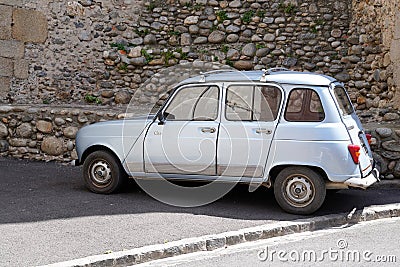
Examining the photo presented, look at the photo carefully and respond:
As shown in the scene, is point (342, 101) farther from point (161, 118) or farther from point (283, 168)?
point (161, 118)

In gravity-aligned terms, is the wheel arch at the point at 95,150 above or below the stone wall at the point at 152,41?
below

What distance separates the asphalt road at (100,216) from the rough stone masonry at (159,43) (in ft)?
12.0

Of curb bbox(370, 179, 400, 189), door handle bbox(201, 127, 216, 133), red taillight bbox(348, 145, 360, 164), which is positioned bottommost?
curb bbox(370, 179, 400, 189)

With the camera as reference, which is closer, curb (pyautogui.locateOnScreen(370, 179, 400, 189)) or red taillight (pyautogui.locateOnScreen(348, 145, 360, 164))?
red taillight (pyautogui.locateOnScreen(348, 145, 360, 164))

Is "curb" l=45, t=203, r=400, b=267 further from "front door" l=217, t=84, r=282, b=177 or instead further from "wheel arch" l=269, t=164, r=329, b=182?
"front door" l=217, t=84, r=282, b=177

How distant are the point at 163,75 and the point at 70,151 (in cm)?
295

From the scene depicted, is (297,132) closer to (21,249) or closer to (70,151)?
(21,249)

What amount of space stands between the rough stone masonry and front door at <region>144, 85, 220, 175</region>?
4.14 m

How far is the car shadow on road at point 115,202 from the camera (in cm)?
643

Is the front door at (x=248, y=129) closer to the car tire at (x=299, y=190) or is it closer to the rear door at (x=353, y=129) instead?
the car tire at (x=299, y=190)

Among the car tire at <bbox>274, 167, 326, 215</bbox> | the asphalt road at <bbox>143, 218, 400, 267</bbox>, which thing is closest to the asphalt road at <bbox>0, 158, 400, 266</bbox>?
the car tire at <bbox>274, 167, 326, 215</bbox>

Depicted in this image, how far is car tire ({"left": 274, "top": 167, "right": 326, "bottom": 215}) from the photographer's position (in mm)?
6430

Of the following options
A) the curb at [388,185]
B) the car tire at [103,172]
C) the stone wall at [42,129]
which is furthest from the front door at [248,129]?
the stone wall at [42,129]

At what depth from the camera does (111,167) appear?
7.30 m
